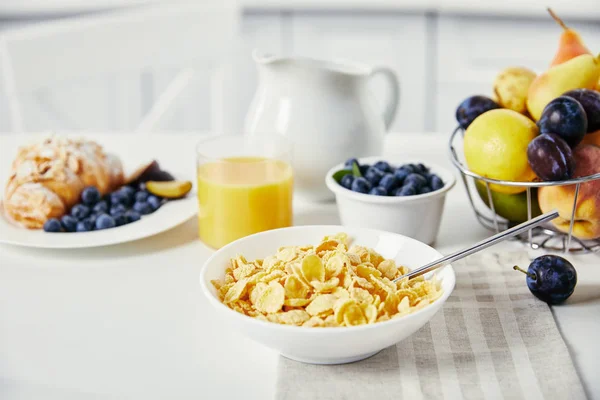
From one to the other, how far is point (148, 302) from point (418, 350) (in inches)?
13.2

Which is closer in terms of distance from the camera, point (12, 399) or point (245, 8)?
point (12, 399)

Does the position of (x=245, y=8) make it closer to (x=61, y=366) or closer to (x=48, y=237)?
(x=48, y=237)

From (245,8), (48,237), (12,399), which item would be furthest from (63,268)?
(245,8)

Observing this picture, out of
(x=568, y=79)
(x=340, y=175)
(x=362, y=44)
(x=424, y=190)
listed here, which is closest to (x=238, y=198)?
(x=340, y=175)

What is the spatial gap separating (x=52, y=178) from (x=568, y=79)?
75cm

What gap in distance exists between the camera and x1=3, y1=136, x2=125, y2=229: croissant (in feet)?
3.42

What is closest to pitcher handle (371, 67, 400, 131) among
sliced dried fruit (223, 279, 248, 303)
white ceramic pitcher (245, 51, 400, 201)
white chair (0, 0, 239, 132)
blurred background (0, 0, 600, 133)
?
white ceramic pitcher (245, 51, 400, 201)

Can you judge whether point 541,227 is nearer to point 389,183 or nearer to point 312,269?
point 389,183

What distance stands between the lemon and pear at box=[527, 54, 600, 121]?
5 centimetres

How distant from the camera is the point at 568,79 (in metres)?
0.96

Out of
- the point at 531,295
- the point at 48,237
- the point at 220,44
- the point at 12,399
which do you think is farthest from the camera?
the point at 220,44

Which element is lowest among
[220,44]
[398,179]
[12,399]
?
[12,399]

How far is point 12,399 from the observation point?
2.22 ft

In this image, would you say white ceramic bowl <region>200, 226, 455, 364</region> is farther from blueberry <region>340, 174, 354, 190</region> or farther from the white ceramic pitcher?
the white ceramic pitcher
